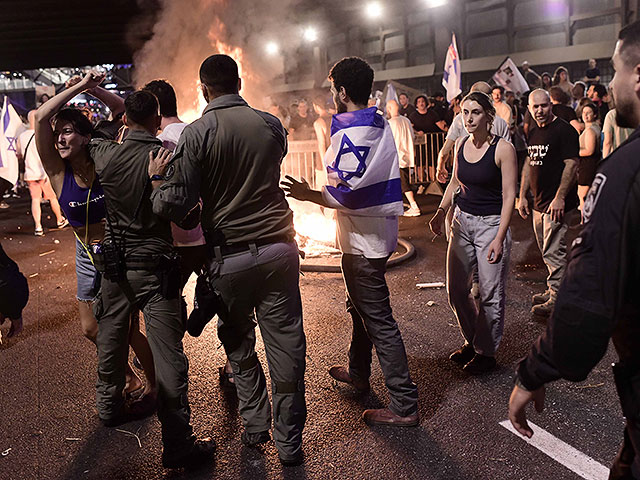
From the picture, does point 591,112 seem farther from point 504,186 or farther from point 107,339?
point 107,339

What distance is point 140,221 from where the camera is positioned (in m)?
3.35

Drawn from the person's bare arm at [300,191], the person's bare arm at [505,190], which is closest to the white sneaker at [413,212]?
the person's bare arm at [505,190]

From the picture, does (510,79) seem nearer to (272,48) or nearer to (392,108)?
(392,108)

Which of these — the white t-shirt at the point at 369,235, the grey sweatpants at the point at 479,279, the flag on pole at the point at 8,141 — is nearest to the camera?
the white t-shirt at the point at 369,235

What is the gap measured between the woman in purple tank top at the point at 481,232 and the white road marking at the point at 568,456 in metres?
0.96

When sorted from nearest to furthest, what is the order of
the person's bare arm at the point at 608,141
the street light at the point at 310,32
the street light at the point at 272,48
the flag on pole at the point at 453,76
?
1. the person's bare arm at the point at 608,141
2. the flag on pole at the point at 453,76
3. the street light at the point at 272,48
4. the street light at the point at 310,32

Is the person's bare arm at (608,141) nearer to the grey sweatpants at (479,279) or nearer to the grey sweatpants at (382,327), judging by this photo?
the grey sweatpants at (479,279)

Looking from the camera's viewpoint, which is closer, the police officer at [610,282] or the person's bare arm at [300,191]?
the police officer at [610,282]

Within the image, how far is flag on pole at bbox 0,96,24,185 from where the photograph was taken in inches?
432

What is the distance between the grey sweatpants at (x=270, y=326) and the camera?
3213mm

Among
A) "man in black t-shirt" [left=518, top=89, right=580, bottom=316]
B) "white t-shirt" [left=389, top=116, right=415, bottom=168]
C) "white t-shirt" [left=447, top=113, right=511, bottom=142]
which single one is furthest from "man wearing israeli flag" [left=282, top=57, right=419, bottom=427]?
"white t-shirt" [left=389, top=116, right=415, bottom=168]

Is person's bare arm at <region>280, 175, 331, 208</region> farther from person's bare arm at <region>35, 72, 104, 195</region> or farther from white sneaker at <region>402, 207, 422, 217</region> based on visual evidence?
white sneaker at <region>402, 207, 422, 217</region>

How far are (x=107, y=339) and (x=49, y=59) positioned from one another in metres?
13.1

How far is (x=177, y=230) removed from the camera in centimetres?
418
